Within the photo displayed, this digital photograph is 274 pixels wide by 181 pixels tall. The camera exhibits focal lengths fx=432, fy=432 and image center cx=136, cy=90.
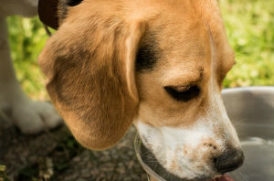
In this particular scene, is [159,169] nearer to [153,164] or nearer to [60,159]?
[153,164]

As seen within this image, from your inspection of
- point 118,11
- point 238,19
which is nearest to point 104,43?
point 118,11

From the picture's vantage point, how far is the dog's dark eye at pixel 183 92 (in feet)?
6.69

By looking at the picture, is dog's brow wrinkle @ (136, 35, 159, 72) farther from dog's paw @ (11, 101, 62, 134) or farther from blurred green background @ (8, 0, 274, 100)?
blurred green background @ (8, 0, 274, 100)

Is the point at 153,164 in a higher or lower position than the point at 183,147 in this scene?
lower

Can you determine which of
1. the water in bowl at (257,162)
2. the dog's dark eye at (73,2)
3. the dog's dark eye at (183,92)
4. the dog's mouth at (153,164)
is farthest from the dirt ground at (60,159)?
the dog's dark eye at (73,2)

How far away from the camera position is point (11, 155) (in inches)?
122

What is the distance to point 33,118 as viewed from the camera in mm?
3254

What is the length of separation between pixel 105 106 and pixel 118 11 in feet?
1.56

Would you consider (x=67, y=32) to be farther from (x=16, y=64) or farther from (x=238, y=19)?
(x=238, y=19)

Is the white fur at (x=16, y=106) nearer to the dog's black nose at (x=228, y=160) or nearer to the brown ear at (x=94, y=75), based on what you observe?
the brown ear at (x=94, y=75)

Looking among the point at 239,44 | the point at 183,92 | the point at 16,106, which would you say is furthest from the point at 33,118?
the point at 239,44

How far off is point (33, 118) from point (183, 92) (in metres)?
1.57

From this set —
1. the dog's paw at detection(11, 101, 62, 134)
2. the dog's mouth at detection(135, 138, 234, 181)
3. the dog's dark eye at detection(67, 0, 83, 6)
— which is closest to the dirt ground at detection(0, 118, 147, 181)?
the dog's paw at detection(11, 101, 62, 134)

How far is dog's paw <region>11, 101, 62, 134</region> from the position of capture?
324 cm
